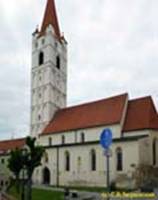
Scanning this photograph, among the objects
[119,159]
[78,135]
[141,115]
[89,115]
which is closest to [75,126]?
[78,135]

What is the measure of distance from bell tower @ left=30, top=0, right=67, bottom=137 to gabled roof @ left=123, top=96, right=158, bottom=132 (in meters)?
17.0

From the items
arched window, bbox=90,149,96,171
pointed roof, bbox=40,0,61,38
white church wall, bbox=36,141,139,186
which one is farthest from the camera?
pointed roof, bbox=40,0,61,38

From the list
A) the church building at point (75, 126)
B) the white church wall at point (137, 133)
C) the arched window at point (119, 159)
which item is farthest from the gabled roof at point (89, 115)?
the arched window at point (119, 159)

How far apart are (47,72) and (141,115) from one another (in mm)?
21103

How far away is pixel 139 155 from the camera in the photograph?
152ft

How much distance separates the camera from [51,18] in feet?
228

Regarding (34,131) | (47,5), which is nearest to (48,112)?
(34,131)

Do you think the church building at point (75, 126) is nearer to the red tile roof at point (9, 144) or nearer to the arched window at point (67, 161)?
the arched window at point (67, 161)

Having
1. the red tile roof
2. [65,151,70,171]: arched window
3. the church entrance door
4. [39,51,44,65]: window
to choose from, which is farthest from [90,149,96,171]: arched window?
the red tile roof

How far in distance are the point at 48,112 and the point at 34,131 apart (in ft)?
15.2

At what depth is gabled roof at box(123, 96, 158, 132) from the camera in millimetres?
49000

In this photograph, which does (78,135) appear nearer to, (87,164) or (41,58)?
(87,164)

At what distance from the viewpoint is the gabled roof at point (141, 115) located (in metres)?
49.0

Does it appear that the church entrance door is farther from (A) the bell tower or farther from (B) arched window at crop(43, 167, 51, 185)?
(A) the bell tower
